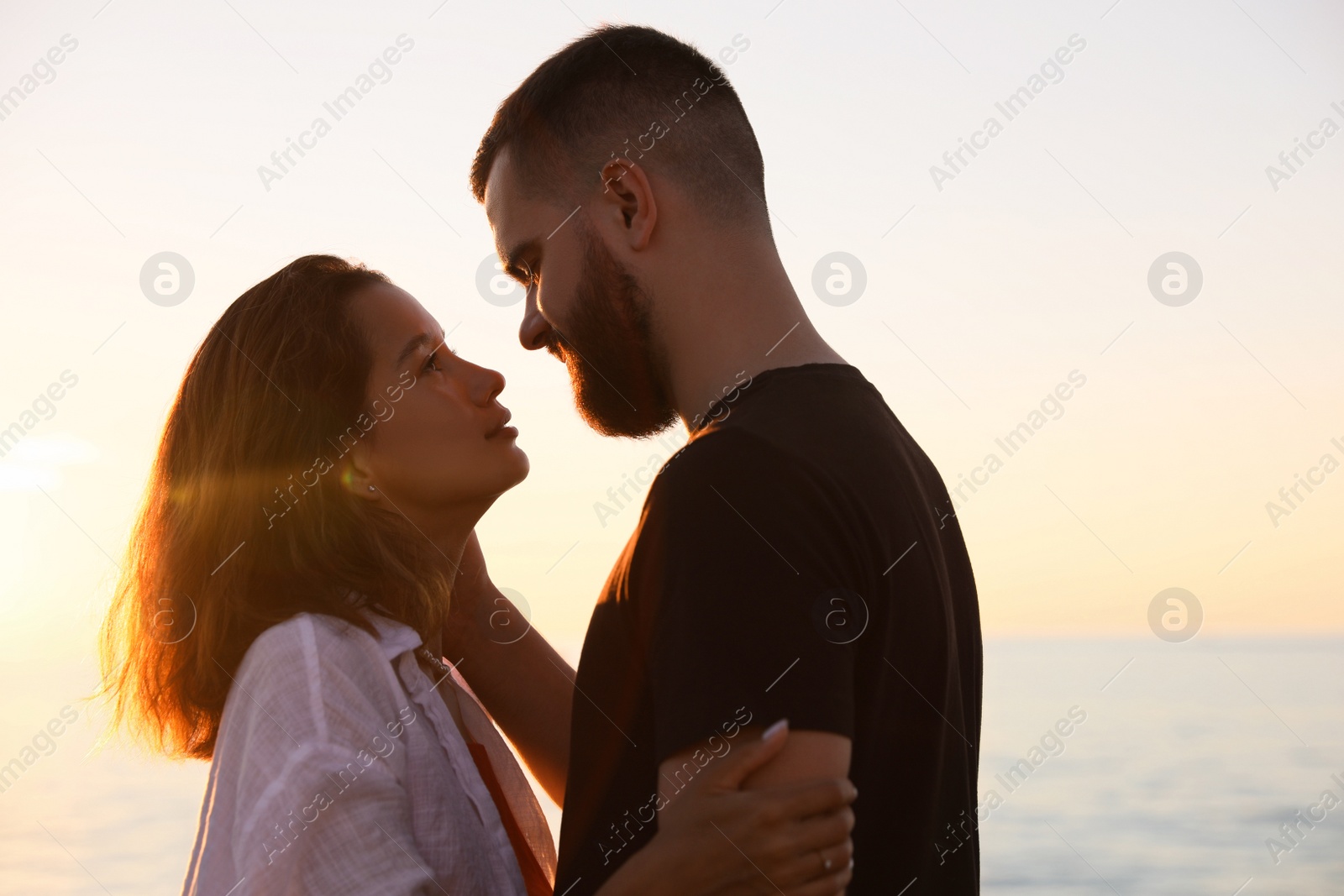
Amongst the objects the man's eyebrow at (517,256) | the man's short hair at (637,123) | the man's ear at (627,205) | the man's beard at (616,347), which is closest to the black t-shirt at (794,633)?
the man's beard at (616,347)

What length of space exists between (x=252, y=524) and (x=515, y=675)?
836mm

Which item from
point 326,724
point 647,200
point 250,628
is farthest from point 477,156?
point 326,724

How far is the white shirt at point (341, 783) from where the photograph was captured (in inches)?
67.6

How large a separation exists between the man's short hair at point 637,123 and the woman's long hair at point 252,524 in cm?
64

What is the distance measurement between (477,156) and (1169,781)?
13.0 meters

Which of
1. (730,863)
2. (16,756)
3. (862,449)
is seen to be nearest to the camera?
(730,863)

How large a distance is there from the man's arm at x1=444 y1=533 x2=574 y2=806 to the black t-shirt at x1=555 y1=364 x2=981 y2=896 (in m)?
0.99

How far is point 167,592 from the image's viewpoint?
2.25 metres

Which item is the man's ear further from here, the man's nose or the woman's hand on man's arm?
the woman's hand on man's arm

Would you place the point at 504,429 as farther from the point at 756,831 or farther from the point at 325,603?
the point at 756,831

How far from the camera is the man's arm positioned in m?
2.62

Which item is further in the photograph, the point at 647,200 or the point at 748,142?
the point at 748,142

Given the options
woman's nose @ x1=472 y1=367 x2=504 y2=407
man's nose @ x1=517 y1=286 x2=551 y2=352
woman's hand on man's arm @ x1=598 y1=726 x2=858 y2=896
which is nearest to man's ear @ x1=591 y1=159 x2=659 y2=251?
man's nose @ x1=517 y1=286 x2=551 y2=352

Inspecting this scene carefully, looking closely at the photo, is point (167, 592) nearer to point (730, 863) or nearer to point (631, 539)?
point (631, 539)
